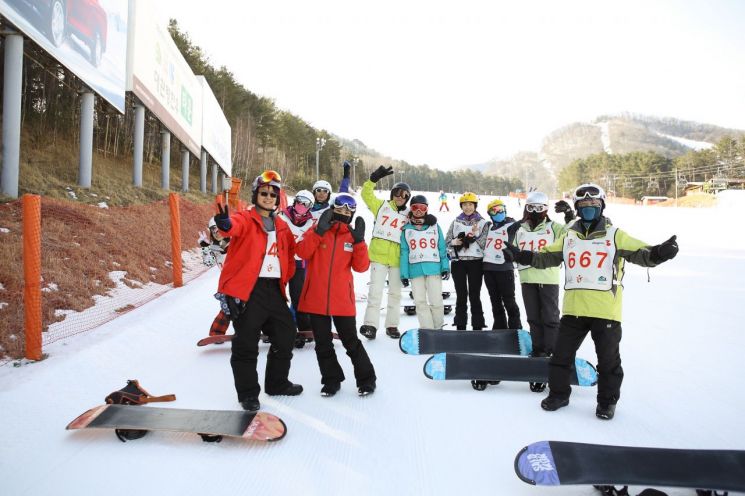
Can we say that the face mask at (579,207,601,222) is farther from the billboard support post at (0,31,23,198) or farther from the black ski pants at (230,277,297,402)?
the billboard support post at (0,31,23,198)

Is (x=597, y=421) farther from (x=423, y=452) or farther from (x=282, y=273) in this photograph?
(x=282, y=273)

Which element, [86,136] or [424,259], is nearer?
[424,259]

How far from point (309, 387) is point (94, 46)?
9868 millimetres

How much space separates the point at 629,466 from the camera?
7.52ft

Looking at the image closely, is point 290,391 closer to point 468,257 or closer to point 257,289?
point 257,289

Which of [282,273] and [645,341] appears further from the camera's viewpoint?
[645,341]

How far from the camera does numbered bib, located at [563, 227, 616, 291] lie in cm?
337

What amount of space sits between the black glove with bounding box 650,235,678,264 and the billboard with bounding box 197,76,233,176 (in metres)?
21.5

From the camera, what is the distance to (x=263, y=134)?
158 ft

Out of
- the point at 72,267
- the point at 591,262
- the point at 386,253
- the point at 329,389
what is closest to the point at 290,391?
the point at 329,389

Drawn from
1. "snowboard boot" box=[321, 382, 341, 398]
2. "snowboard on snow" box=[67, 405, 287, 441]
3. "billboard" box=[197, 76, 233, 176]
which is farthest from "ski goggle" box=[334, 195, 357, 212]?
"billboard" box=[197, 76, 233, 176]

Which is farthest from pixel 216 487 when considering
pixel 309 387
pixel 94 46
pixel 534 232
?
pixel 94 46

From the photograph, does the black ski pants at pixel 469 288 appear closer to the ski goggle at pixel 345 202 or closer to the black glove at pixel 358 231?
the black glove at pixel 358 231

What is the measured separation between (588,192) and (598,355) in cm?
127
